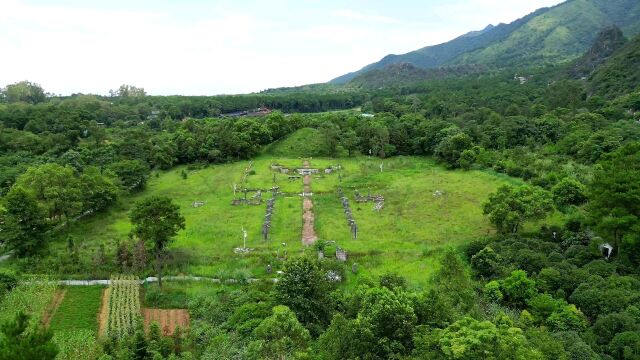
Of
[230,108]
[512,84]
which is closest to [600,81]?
[512,84]

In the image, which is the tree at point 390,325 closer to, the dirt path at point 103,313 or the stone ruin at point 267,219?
the dirt path at point 103,313

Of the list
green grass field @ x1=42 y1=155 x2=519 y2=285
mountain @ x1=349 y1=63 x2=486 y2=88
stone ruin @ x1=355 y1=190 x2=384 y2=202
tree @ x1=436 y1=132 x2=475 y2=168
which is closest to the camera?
green grass field @ x1=42 y1=155 x2=519 y2=285

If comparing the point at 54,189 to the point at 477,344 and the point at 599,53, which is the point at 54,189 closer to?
the point at 477,344

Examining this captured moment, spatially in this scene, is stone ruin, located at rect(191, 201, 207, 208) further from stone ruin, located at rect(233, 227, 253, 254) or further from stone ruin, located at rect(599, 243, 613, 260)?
stone ruin, located at rect(599, 243, 613, 260)

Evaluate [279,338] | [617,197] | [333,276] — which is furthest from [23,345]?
[617,197]

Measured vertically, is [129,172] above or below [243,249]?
above

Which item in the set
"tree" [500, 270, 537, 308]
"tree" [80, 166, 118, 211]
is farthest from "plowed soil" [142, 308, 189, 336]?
"tree" [80, 166, 118, 211]
